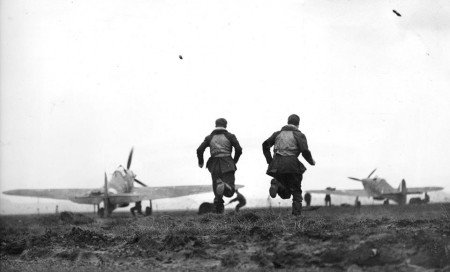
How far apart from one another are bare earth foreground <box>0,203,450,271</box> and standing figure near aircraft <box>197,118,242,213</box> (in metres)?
3.09

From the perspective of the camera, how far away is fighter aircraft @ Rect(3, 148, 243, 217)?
2814 centimetres

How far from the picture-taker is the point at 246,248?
7.66 metres

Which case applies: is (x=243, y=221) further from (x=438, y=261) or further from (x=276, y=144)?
(x=438, y=261)

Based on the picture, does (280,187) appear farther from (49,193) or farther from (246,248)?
(49,193)

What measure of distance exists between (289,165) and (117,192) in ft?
61.5

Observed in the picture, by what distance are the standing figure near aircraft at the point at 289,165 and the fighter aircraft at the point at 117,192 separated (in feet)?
48.3

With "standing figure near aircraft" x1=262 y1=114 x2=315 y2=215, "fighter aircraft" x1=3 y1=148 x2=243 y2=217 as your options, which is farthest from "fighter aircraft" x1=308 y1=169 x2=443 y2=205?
"standing figure near aircraft" x1=262 y1=114 x2=315 y2=215

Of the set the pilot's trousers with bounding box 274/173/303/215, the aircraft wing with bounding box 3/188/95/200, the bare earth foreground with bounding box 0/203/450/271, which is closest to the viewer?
the bare earth foreground with bounding box 0/203/450/271

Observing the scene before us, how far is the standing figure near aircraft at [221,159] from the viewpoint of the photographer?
13617 mm

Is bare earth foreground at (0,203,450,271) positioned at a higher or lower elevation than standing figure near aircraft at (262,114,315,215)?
lower

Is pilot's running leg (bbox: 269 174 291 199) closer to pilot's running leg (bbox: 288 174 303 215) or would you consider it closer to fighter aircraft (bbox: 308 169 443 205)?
pilot's running leg (bbox: 288 174 303 215)

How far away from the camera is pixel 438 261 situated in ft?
20.4

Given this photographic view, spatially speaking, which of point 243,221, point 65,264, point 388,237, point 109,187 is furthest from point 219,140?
point 109,187

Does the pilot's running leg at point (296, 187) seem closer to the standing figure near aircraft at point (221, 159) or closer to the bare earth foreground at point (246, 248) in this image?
the standing figure near aircraft at point (221, 159)
